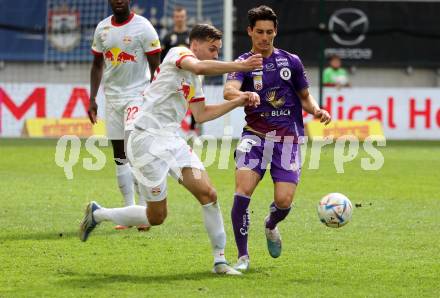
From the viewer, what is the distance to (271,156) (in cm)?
919

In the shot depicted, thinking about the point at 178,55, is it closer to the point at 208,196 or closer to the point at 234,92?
the point at 234,92

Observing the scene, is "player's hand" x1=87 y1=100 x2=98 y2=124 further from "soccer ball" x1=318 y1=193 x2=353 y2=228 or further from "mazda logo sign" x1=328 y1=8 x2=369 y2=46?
"mazda logo sign" x1=328 y1=8 x2=369 y2=46

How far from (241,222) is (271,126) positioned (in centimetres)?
92

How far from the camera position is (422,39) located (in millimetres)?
31516

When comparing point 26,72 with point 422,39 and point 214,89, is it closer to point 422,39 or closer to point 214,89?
point 214,89

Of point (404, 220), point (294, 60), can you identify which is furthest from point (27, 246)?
point (404, 220)

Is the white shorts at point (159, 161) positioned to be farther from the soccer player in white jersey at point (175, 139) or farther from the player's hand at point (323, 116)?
the player's hand at point (323, 116)

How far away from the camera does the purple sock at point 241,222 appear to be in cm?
882

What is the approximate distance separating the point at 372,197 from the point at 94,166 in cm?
588

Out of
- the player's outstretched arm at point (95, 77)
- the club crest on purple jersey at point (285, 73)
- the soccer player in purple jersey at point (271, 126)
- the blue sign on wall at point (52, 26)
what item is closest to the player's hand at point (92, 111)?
the player's outstretched arm at point (95, 77)

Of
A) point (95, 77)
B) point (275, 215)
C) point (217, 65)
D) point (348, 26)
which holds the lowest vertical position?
point (348, 26)

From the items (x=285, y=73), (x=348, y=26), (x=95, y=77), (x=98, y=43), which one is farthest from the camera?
(x=348, y=26)

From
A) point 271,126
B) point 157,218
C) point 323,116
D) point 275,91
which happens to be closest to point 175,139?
point 157,218

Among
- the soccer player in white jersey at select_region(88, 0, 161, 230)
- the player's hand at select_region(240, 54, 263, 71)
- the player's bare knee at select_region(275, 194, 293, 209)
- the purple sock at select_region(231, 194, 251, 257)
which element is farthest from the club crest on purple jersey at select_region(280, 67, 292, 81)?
the soccer player in white jersey at select_region(88, 0, 161, 230)
